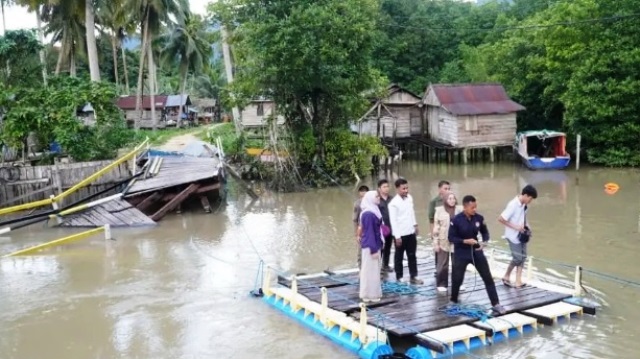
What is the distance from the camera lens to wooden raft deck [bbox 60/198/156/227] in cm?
1772

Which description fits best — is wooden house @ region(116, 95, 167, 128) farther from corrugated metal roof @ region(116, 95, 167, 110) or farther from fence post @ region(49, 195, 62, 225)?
fence post @ region(49, 195, 62, 225)

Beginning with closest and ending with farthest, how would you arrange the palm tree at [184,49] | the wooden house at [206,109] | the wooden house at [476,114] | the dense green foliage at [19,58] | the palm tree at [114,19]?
the dense green foliage at [19,58] < the wooden house at [476,114] < the palm tree at [114,19] < the palm tree at [184,49] < the wooden house at [206,109]

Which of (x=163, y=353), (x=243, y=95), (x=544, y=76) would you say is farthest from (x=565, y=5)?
(x=163, y=353)

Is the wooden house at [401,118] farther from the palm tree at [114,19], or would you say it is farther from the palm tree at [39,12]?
the palm tree at [39,12]

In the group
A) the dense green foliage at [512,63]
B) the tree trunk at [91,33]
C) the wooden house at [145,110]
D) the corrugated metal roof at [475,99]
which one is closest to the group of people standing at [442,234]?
the dense green foliage at [512,63]

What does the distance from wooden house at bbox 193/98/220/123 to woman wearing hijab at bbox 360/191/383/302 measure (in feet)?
155

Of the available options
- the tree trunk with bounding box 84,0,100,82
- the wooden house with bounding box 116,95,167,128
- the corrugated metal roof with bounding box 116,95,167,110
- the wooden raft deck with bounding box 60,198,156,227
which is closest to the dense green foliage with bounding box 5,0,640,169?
the tree trunk with bounding box 84,0,100,82

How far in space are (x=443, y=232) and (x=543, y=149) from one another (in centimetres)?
2190

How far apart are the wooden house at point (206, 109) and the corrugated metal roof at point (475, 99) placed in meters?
28.7

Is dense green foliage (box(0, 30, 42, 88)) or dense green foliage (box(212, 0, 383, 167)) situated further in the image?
dense green foliage (box(0, 30, 42, 88))

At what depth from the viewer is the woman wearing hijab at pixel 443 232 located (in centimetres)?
955

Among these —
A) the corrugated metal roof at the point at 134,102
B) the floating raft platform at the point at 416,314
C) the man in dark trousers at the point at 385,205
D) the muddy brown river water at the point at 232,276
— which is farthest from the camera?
the corrugated metal roof at the point at 134,102

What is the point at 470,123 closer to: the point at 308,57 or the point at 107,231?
the point at 308,57

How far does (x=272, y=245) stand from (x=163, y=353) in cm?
664
